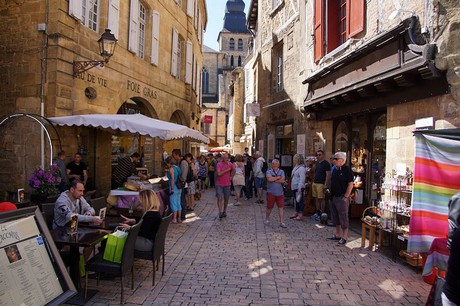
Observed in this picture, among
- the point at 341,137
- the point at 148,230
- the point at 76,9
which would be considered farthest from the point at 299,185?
the point at 76,9

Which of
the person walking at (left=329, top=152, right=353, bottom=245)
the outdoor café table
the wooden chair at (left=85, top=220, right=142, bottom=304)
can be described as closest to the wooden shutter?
the person walking at (left=329, top=152, right=353, bottom=245)

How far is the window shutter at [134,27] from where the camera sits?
11555mm

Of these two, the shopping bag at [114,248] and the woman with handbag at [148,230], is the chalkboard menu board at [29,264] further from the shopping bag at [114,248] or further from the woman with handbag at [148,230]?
the woman with handbag at [148,230]

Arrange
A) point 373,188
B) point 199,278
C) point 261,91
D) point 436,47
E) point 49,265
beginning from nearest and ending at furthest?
point 49,265, point 199,278, point 436,47, point 373,188, point 261,91

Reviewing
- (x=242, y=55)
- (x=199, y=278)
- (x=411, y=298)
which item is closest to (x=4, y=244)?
(x=199, y=278)

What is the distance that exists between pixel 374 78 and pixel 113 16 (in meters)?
7.12

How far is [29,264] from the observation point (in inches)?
119

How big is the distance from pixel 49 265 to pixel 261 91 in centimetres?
1564

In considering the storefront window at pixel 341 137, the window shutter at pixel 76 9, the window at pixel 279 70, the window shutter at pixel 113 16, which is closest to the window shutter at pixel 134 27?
the window shutter at pixel 113 16

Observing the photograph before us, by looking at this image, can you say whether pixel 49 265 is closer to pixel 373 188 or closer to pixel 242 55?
pixel 373 188

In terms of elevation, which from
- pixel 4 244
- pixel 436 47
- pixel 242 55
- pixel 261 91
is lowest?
pixel 4 244

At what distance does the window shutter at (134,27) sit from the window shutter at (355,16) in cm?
648

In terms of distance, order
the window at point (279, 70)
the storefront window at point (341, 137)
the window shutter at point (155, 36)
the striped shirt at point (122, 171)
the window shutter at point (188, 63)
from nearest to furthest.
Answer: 1. the striped shirt at point (122, 171)
2. the storefront window at point (341, 137)
3. the window shutter at point (155, 36)
4. the window at point (279, 70)
5. the window shutter at point (188, 63)

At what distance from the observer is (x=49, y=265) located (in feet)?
10.6
